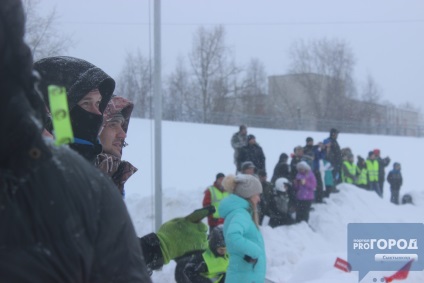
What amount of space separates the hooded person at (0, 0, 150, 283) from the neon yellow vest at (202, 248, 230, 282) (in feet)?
14.8

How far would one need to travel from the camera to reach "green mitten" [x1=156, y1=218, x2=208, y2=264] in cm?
238

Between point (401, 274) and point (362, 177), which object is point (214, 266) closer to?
point (401, 274)

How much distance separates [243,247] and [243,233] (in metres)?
0.17

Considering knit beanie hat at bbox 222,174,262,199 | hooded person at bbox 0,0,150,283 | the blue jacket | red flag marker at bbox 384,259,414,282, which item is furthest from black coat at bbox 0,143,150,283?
knit beanie hat at bbox 222,174,262,199

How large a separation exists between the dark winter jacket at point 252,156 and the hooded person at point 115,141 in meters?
8.53

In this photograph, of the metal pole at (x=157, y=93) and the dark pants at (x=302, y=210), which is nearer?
the metal pole at (x=157, y=93)

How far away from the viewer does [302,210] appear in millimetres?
11375

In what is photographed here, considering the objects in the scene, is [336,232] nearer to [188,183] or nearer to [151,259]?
[188,183]

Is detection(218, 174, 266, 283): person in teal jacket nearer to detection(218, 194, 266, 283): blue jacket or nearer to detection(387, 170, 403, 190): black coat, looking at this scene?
detection(218, 194, 266, 283): blue jacket

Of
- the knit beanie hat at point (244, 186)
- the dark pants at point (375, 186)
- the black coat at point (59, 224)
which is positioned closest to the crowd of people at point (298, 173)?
the dark pants at point (375, 186)

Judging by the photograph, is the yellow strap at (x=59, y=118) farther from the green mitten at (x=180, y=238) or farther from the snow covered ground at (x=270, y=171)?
the snow covered ground at (x=270, y=171)

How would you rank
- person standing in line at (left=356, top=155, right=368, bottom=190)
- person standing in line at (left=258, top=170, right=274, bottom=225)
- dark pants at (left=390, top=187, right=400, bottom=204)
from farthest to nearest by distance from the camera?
1. person standing in line at (left=356, top=155, right=368, bottom=190)
2. dark pants at (left=390, top=187, right=400, bottom=204)
3. person standing in line at (left=258, top=170, right=274, bottom=225)

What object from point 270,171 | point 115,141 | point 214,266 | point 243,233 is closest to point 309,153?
point 270,171

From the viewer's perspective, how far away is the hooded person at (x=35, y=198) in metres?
1.00
